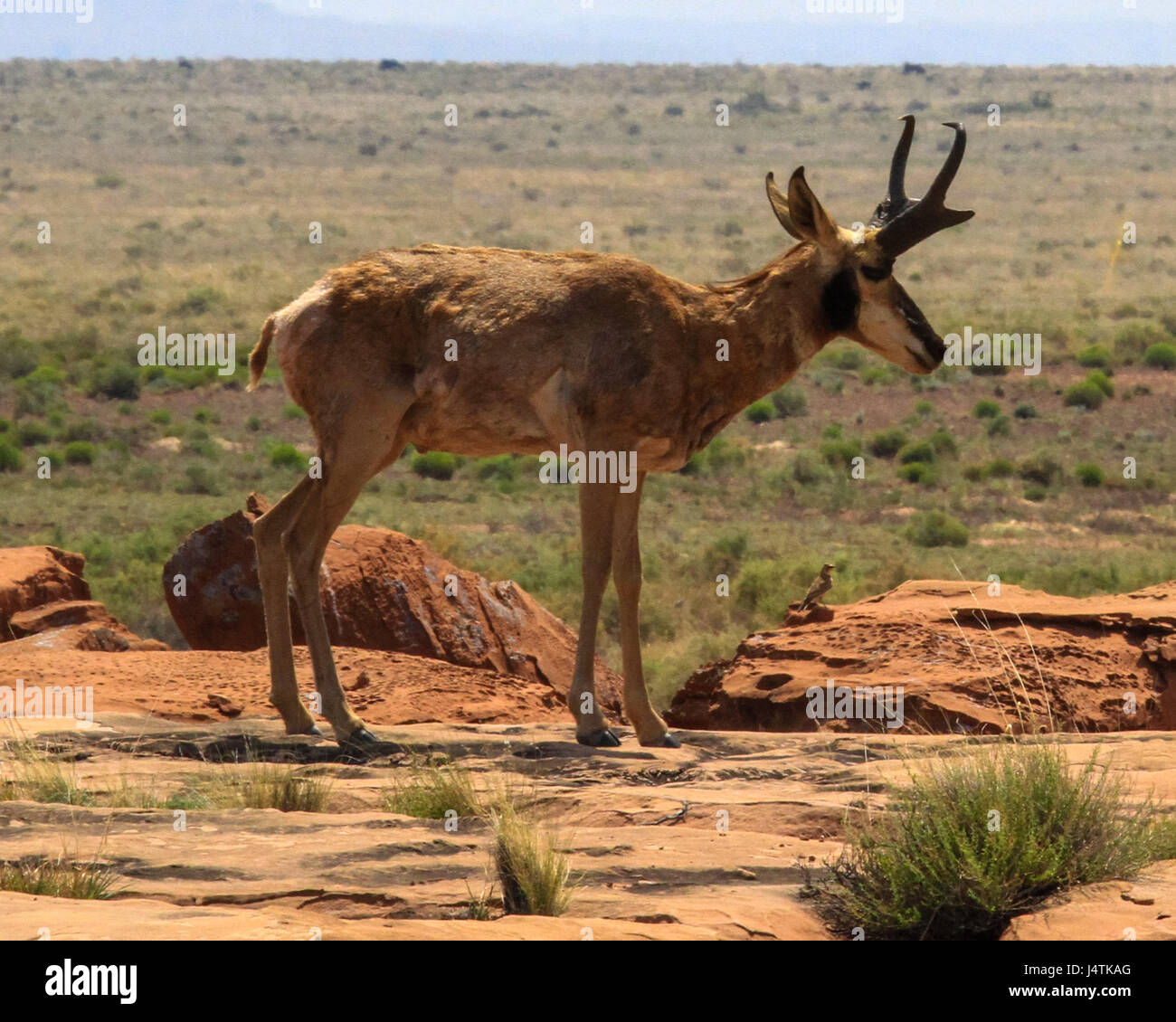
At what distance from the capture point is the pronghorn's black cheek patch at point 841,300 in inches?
405

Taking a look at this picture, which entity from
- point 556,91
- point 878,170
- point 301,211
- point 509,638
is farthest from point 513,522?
point 556,91

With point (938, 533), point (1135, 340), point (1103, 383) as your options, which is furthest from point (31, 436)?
point (1135, 340)

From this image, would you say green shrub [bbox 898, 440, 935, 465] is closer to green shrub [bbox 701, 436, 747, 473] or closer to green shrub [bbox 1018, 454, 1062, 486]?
green shrub [bbox 1018, 454, 1062, 486]

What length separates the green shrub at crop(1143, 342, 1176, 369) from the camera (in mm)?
39812

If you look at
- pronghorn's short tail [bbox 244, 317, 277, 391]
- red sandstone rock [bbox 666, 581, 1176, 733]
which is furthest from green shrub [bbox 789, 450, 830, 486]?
pronghorn's short tail [bbox 244, 317, 277, 391]

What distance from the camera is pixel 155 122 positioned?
354 ft

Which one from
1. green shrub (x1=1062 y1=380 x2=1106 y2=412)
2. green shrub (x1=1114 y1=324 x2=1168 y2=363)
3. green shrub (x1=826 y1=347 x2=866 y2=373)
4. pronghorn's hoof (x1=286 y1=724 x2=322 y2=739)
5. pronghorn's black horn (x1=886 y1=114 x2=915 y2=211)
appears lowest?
pronghorn's hoof (x1=286 y1=724 x2=322 y2=739)

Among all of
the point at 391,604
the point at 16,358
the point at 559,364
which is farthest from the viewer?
the point at 16,358

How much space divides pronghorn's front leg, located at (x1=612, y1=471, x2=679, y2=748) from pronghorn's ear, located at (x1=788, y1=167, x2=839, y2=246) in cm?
184

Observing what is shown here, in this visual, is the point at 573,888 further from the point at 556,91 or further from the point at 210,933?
the point at 556,91

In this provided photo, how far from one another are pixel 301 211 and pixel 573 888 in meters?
74.0

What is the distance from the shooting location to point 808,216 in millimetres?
10203

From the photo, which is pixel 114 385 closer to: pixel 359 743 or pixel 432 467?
pixel 432 467

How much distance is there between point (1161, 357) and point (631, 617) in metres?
33.0
